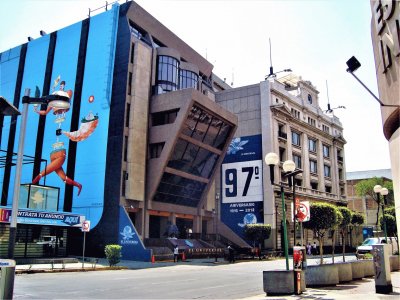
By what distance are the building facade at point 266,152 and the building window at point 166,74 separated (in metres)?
15.3

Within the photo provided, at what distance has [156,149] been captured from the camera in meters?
45.5

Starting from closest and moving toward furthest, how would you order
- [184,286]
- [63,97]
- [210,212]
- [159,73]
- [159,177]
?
[63,97]
[184,286]
[159,177]
[159,73]
[210,212]

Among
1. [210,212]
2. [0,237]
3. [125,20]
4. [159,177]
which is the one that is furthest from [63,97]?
[210,212]

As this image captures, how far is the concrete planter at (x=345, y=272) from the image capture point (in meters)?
17.1

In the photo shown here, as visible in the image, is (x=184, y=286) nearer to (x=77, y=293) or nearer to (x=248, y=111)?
(x=77, y=293)

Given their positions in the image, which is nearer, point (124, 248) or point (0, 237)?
point (0, 237)

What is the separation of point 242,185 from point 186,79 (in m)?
17.5

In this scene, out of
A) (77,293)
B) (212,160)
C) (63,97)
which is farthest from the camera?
(212,160)

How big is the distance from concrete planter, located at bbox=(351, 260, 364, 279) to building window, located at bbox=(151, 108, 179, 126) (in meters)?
30.0

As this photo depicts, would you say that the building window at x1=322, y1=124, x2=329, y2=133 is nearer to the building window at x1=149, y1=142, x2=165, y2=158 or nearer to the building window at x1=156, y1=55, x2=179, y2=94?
the building window at x1=156, y1=55, x2=179, y2=94

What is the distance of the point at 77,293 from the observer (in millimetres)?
14438

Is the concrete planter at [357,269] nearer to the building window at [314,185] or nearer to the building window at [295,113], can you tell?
the building window at [295,113]

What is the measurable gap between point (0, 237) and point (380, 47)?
27.8m

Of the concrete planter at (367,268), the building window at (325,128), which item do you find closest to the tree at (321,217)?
the concrete planter at (367,268)
